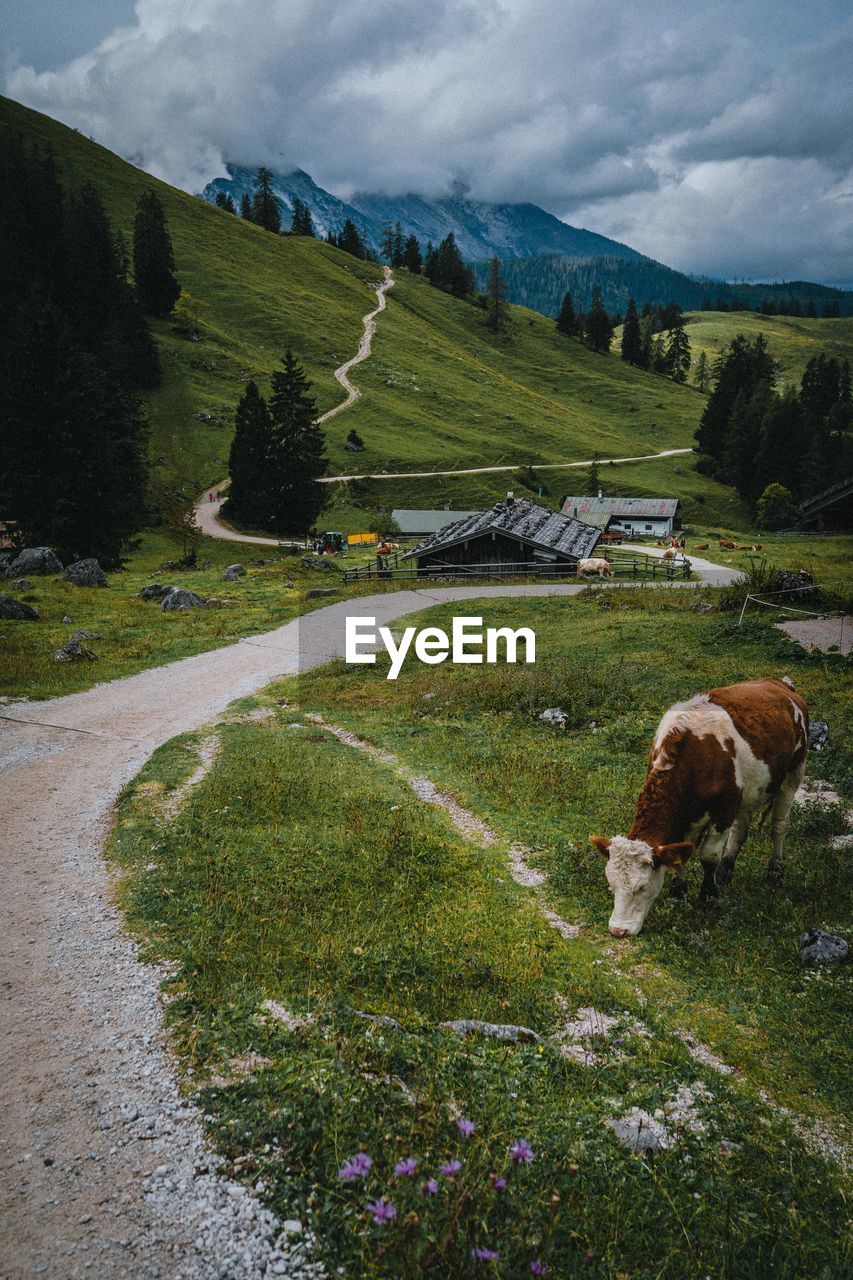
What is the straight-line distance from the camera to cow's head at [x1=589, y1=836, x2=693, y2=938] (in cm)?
819

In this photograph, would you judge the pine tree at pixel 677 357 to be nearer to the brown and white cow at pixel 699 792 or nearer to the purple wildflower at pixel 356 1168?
the brown and white cow at pixel 699 792

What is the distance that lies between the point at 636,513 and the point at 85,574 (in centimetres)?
7598

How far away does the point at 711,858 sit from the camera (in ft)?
29.5

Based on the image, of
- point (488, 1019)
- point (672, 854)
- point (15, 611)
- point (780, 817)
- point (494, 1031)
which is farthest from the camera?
point (15, 611)

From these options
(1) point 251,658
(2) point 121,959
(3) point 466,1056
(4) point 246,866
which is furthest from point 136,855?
(1) point 251,658

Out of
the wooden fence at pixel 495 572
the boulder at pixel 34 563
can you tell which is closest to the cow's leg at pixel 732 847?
the wooden fence at pixel 495 572

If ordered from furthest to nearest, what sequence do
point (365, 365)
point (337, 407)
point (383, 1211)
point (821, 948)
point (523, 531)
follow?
point (365, 365) < point (337, 407) < point (523, 531) < point (821, 948) < point (383, 1211)

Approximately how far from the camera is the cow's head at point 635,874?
819cm

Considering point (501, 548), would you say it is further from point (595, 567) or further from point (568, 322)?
point (568, 322)

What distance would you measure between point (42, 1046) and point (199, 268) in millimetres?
165436

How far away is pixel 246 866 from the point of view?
1020 centimetres

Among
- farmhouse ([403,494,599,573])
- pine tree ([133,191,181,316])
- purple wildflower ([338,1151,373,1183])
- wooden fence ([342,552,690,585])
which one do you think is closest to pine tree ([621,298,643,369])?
pine tree ([133,191,181,316])

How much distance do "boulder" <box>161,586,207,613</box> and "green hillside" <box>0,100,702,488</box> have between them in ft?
167

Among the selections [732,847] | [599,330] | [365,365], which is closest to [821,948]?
[732,847]
